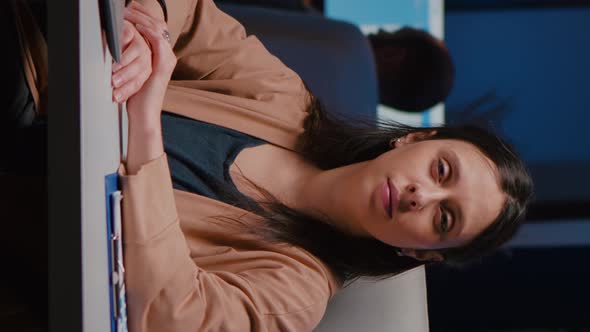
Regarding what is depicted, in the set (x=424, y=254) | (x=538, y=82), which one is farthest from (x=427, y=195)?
(x=538, y=82)

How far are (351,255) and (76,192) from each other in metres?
0.84

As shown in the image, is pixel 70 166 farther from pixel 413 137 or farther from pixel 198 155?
pixel 413 137

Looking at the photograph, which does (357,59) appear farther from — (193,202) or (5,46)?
(5,46)

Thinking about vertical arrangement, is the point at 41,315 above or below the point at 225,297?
above

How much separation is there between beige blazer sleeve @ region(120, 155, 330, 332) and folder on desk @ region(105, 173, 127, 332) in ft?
0.16

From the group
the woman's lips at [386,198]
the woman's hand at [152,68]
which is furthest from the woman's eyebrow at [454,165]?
the woman's hand at [152,68]

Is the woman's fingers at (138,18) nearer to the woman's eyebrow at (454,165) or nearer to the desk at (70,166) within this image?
the desk at (70,166)

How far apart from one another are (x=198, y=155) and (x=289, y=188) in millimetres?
159

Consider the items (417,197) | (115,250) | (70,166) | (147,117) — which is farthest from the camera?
(417,197)

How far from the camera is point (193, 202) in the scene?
1.31m

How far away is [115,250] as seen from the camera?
83 centimetres

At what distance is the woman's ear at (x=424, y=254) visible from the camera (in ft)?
4.69

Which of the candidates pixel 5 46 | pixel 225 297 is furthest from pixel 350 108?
pixel 5 46

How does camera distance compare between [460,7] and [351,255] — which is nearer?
[351,255]
